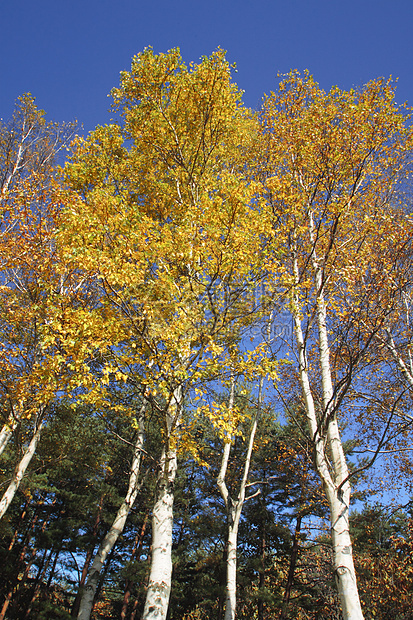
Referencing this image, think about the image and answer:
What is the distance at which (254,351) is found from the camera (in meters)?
5.38

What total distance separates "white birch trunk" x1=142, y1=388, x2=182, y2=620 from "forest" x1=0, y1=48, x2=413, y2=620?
0.8 inches

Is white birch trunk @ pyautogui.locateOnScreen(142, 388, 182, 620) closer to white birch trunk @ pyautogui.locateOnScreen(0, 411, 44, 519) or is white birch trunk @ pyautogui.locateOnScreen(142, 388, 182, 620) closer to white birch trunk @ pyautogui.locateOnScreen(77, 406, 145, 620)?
white birch trunk @ pyautogui.locateOnScreen(77, 406, 145, 620)

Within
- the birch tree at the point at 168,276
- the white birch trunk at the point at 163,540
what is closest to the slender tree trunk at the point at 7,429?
the birch tree at the point at 168,276

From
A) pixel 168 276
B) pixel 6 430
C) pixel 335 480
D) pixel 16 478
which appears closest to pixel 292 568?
pixel 335 480

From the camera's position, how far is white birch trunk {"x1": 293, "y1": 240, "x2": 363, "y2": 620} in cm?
395

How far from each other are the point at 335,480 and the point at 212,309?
298cm

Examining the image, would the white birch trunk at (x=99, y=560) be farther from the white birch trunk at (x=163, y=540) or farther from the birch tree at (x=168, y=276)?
the birch tree at (x=168, y=276)

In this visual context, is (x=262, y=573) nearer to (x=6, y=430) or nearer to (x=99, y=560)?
(x=99, y=560)

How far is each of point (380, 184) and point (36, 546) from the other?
18773mm

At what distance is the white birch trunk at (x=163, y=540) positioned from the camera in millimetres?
3971

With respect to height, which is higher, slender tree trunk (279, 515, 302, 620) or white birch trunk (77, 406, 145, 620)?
slender tree trunk (279, 515, 302, 620)

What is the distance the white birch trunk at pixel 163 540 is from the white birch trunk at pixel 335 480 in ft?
6.61

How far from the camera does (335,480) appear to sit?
4840 mm

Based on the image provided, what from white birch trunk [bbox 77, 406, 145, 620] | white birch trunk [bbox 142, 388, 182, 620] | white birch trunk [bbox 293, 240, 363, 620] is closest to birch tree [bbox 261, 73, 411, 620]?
white birch trunk [bbox 293, 240, 363, 620]
